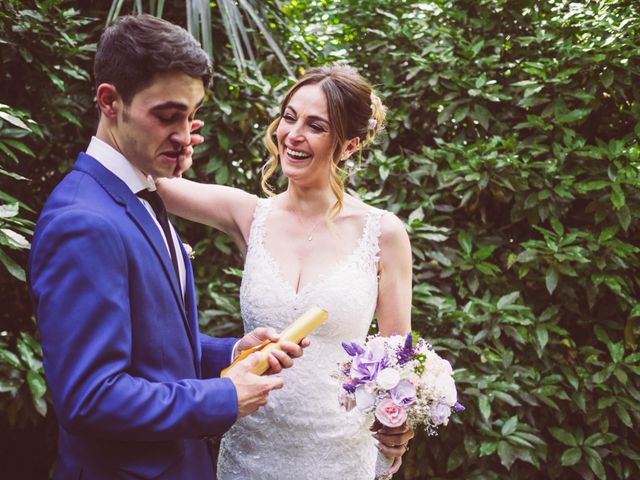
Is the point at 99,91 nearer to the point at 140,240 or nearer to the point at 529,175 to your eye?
the point at 140,240

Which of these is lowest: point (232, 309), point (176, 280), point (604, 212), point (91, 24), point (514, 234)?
point (232, 309)

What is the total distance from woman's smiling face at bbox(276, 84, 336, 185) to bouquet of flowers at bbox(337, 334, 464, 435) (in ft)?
2.98

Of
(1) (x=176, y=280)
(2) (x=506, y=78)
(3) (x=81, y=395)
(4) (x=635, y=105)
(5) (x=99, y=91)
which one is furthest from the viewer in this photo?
(2) (x=506, y=78)

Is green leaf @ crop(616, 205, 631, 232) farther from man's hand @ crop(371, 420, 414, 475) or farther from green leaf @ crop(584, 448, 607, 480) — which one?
man's hand @ crop(371, 420, 414, 475)

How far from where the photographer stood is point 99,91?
57.8 inches

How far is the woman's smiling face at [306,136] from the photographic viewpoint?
2.56 m

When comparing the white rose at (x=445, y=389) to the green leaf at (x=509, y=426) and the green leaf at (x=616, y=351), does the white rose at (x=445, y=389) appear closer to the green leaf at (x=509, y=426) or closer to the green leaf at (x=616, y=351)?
the green leaf at (x=509, y=426)

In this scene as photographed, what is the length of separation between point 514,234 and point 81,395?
3.34 m

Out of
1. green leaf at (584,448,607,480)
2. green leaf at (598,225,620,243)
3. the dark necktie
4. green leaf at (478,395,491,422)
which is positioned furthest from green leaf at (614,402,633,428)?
the dark necktie

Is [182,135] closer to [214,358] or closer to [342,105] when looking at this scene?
[214,358]

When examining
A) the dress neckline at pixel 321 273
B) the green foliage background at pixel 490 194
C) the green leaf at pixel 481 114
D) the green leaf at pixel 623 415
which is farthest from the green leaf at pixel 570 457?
the green leaf at pixel 481 114

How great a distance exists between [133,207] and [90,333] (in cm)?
36

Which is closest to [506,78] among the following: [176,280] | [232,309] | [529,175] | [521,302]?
[529,175]

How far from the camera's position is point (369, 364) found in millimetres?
1935
